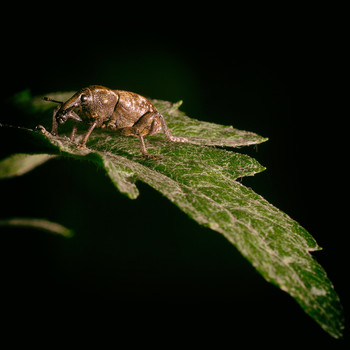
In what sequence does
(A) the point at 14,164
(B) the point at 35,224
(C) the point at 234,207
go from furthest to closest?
(B) the point at 35,224 < (A) the point at 14,164 < (C) the point at 234,207

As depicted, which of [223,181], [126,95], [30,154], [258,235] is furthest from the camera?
[126,95]

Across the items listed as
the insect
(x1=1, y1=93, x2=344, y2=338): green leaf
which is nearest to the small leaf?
(x1=1, y1=93, x2=344, y2=338): green leaf

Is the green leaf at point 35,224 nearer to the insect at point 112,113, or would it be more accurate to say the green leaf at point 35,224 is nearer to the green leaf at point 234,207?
the green leaf at point 234,207

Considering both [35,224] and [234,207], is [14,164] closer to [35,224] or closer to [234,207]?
[35,224]

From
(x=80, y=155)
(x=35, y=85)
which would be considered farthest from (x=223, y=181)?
(x=35, y=85)

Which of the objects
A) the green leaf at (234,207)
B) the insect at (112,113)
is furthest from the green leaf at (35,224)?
the insect at (112,113)

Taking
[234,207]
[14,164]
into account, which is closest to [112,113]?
[14,164]

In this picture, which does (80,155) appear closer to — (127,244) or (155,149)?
(155,149)
